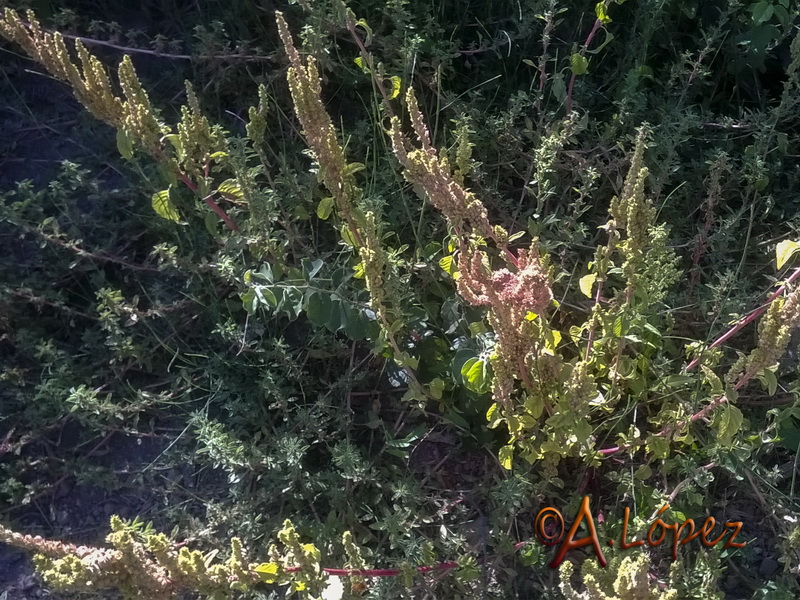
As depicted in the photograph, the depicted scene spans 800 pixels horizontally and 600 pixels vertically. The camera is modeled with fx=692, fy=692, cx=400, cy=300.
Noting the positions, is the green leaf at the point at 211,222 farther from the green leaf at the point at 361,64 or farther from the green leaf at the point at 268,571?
the green leaf at the point at 268,571

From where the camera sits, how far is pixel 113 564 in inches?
59.2

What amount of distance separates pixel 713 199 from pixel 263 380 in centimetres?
147

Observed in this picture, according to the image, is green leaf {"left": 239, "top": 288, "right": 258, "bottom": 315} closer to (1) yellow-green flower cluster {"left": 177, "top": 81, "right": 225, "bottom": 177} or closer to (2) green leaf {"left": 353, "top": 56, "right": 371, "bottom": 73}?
(1) yellow-green flower cluster {"left": 177, "top": 81, "right": 225, "bottom": 177}

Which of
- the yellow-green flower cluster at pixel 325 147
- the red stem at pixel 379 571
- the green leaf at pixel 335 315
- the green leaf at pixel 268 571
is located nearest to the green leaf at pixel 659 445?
the red stem at pixel 379 571

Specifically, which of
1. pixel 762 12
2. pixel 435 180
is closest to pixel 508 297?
pixel 435 180

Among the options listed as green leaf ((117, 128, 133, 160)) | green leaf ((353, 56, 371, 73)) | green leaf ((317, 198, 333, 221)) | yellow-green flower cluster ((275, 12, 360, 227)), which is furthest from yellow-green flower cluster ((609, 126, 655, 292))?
green leaf ((117, 128, 133, 160))

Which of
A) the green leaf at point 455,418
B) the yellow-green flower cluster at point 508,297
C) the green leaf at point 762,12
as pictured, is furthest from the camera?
the green leaf at point 762,12

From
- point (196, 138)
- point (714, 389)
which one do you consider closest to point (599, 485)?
point (714, 389)

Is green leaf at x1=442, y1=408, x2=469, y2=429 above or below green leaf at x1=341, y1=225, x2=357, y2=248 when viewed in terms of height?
below

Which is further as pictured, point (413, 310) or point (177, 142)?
point (413, 310)

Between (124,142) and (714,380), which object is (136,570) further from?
(714,380)

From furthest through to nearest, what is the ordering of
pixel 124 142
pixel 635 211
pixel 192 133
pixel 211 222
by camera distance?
pixel 211 222 < pixel 124 142 < pixel 192 133 < pixel 635 211

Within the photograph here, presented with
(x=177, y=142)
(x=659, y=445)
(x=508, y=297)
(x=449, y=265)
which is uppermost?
(x=177, y=142)

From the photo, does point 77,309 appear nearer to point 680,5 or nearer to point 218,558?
point 218,558
